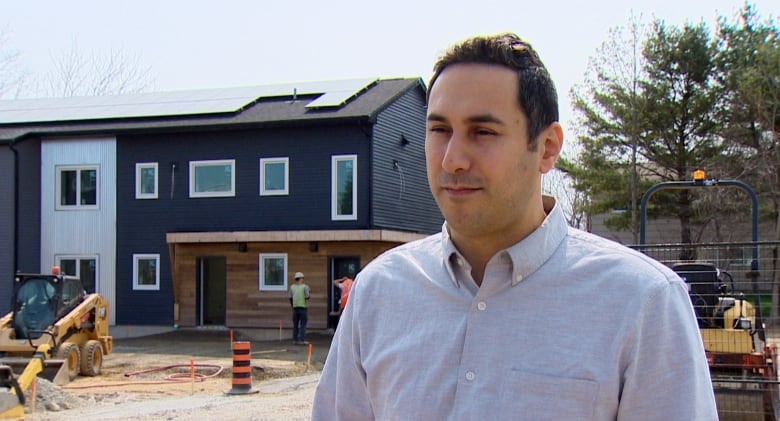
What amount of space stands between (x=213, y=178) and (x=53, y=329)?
10969 millimetres

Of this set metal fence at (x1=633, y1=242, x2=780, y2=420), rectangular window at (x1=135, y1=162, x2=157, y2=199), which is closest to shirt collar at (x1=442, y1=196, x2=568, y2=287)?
metal fence at (x1=633, y1=242, x2=780, y2=420)

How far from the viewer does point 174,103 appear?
31.2m

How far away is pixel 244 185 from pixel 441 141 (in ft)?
82.7

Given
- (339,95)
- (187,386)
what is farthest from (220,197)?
(187,386)

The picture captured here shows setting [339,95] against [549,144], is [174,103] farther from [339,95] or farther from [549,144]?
[549,144]

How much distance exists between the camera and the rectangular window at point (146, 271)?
28359 mm

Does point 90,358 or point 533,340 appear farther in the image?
point 90,358

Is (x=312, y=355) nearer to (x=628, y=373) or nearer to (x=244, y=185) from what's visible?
(x=244, y=185)

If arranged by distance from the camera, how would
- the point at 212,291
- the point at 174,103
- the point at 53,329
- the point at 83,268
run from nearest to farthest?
the point at 53,329 → the point at 212,291 → the point at 83,268 → the point at 174,103

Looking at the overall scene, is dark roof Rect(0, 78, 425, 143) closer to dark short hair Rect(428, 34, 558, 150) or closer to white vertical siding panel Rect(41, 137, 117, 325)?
white vertical siding panel Rect(41, 137, 117, 325)

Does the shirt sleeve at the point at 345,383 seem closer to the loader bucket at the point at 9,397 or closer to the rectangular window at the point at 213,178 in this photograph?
the loader bucket at the point at 9,397

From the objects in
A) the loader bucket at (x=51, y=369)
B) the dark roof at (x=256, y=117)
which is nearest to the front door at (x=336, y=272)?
the dark roof at (x=256, y=117)

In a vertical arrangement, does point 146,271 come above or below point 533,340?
below

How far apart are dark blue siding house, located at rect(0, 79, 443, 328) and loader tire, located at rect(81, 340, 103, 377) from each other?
8.55 metres
